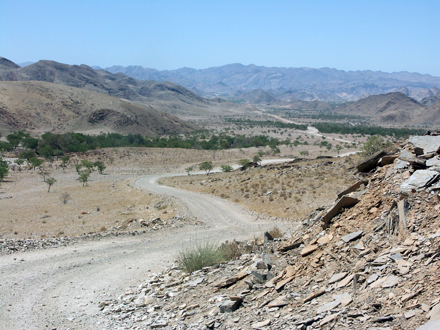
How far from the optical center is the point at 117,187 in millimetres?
43719

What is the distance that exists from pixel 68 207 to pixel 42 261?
62.9ft

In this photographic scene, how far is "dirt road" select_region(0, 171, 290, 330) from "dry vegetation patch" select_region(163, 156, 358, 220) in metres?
3.76

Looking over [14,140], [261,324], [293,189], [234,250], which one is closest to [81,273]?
[234,250]

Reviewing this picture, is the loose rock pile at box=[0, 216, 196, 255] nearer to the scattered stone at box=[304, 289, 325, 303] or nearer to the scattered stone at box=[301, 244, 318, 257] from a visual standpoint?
the scattered stone at box=[301, 244, 318, 257]

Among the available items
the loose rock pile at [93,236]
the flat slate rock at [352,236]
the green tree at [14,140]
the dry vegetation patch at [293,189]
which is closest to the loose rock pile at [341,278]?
the flat slate rock at [352,236]

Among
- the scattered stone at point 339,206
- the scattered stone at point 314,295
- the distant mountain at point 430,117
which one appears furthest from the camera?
the distant mountain at point 430,117

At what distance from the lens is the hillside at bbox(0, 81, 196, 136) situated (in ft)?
363

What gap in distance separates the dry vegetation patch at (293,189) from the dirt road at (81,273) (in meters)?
3.76

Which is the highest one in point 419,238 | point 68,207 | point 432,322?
point 419,238

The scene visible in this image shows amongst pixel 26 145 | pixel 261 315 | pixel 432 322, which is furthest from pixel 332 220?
pixel 26 145

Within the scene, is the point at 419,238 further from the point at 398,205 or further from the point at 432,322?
the point at 432,322

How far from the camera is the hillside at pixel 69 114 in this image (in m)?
111

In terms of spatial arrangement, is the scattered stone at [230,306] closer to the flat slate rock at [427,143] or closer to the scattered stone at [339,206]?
the scattered stone at [339,206]

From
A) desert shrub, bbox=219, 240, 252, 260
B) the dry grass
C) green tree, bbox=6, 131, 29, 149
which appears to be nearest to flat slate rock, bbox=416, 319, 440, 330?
desert shrub, bbox=219, 240, 252, 260
